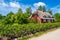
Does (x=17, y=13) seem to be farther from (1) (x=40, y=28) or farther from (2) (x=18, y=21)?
(1) (x=40, y=28)

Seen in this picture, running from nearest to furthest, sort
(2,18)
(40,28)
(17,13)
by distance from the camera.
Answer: (40,28), (2,18), (17,13)

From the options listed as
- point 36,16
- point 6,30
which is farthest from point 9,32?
point 36,16

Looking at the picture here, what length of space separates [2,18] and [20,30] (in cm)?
368

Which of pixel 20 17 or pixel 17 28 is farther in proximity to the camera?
pixel 20 17

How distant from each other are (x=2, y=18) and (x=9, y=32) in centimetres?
404

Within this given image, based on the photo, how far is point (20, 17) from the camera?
13203mm

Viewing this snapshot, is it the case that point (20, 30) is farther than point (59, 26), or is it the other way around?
point (59, 26)

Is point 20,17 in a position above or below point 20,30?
above

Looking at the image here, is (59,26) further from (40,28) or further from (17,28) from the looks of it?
(17,28)

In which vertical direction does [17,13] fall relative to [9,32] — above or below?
above

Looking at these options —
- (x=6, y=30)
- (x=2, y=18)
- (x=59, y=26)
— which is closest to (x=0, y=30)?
(x=6, y=30)

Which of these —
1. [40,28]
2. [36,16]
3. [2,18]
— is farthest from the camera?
[36,16]

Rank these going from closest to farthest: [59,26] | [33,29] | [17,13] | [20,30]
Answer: [20,30] < [33,29] < [17,13] < [59,26]

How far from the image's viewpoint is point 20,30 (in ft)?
32.8
